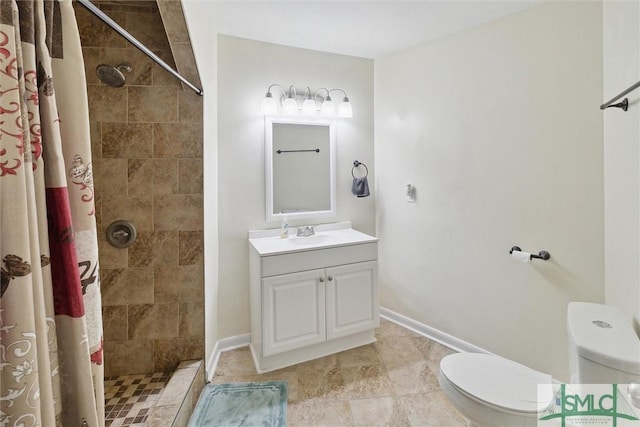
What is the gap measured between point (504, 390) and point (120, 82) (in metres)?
2.33

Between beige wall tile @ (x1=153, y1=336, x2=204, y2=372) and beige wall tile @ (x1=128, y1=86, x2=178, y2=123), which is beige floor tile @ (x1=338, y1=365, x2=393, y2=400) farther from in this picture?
beige wall tile @ (x1=128, y1=86, x2=178, y2=123)

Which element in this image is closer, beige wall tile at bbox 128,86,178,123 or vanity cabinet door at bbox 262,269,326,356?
beige wall tile at bbox 128,86,178,123

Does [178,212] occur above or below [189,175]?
below

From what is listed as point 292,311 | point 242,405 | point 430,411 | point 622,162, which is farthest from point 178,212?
point 622,162

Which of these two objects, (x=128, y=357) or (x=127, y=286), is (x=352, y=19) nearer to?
(x=127, y=286)

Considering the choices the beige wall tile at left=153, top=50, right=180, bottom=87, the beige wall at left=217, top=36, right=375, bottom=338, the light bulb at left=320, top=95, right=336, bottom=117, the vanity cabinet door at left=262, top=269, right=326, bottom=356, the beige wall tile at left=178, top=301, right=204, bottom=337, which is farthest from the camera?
the light bulb at left=320, top=95, right=336, bottom=117

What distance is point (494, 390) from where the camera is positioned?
127 centimetres

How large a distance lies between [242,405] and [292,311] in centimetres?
61

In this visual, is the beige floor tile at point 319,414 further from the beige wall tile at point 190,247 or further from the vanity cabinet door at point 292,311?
the beige wall tile at point 190,247

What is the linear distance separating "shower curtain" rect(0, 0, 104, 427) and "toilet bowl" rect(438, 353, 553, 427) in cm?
131

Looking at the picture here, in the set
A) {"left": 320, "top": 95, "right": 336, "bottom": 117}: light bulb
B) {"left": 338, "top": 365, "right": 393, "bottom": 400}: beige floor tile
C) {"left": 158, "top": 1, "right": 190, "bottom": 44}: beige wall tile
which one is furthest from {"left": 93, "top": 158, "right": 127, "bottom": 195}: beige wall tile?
{"left": 338, "top": 365, "right": 393, "bottom": 400}: beige floor tile

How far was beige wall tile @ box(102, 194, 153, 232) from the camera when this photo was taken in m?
1.75

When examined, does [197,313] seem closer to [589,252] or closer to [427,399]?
[427,399]

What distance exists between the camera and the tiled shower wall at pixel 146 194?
1731mm
